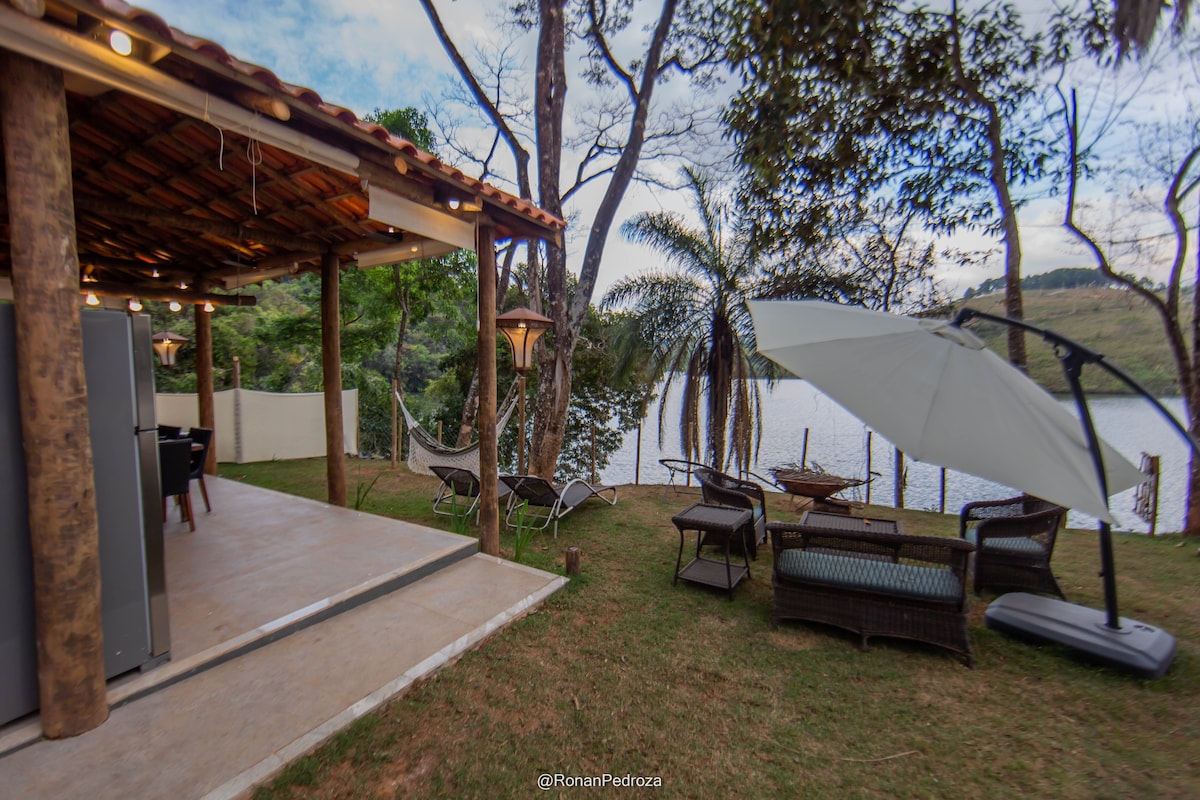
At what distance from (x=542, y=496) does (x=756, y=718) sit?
2592mm

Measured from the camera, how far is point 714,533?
3422mm

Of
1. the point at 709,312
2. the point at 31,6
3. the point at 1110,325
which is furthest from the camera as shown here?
the point at 709,312

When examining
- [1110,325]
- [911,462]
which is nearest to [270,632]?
[911,462]

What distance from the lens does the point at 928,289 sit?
298 inches

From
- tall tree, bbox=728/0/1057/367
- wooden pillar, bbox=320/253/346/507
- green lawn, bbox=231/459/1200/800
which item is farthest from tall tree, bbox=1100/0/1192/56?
wooden pillar, bbox=320/253/346/507

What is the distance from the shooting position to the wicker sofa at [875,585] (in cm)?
241

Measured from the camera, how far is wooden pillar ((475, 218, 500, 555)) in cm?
350

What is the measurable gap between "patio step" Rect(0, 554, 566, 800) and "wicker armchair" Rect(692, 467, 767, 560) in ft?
5.32

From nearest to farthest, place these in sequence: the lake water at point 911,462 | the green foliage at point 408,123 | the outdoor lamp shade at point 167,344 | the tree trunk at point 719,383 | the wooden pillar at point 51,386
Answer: the wooden pillar at point 51,386
the tree trunk at point 719,383
the lake water at point 911,462
the outdoor lamp shade at point 167,344
the green foliage at point 408,123

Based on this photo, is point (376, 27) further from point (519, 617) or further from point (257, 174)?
point (519, 617)

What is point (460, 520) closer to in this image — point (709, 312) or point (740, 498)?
point (740, 498)

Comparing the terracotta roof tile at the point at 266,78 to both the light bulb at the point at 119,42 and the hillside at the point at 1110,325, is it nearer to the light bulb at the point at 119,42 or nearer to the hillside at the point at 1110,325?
the light bulb at the point at 119,42

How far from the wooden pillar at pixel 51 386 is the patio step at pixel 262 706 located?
166mm

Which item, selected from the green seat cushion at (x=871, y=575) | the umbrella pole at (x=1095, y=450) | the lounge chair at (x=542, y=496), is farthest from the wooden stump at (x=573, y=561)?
the umbrella pole at (x=1095, y=450)
